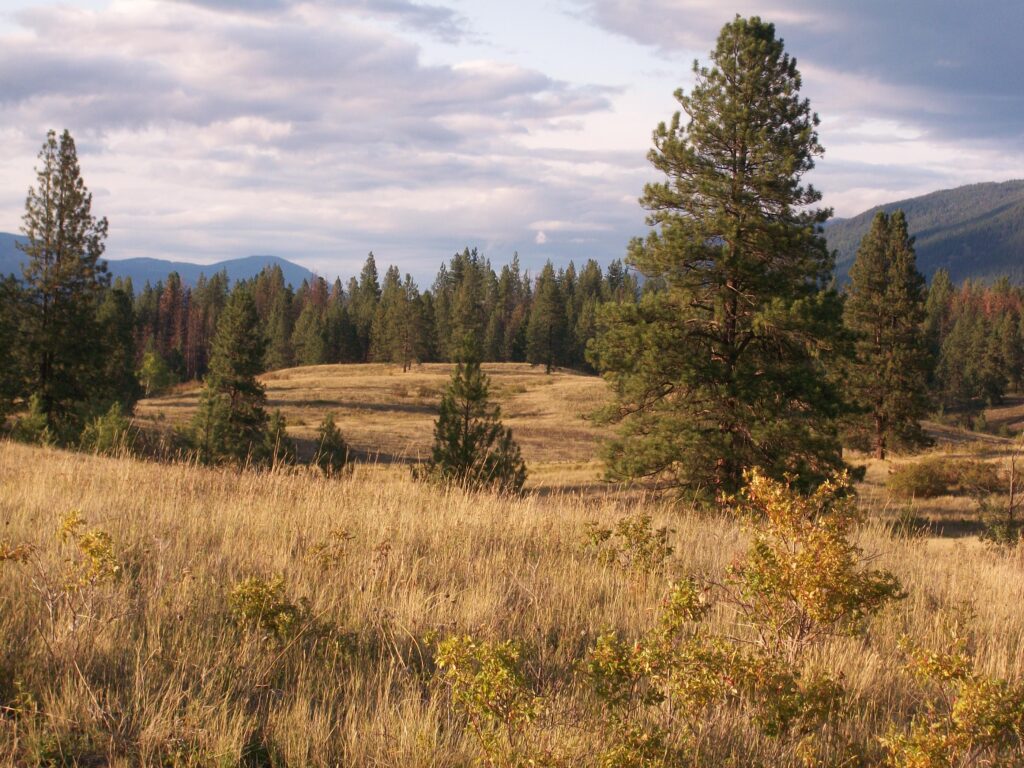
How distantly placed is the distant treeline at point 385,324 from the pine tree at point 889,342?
45455mm

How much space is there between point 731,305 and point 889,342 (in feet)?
88.9

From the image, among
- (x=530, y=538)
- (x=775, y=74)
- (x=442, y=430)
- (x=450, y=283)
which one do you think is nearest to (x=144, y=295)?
(x=450, y=283)

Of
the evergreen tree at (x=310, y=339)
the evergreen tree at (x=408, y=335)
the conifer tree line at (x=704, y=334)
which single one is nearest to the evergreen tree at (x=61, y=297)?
the conifer tree line at (x=704, y=334)

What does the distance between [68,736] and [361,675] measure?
1.10 meters

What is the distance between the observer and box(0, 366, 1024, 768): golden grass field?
2.77 meters

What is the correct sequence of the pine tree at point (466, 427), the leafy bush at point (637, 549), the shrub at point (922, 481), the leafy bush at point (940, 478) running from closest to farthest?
the leafy bush at point (637, 549) < the pine tree at point (466, 427) < the leafy bush at point (940, 478) < the shrub at point (922, 481)

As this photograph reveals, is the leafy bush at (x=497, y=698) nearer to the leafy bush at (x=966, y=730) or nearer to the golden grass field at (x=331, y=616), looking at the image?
the golden grass field at (x=331, y=616)

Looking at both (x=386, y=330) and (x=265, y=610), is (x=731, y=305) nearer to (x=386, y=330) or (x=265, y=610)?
(x=265, y=610)

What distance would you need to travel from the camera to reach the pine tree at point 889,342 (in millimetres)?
39750

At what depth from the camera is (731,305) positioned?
17.3 metres

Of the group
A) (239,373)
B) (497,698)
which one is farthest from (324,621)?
(239,373)

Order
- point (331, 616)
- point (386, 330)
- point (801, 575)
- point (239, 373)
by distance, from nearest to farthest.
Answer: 1. point (801, 575)
2. point (331, 616)
3. point (239, 373)
4. point (386, 330)

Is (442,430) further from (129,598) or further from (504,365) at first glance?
(504,365)

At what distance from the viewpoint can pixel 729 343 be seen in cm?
1727
